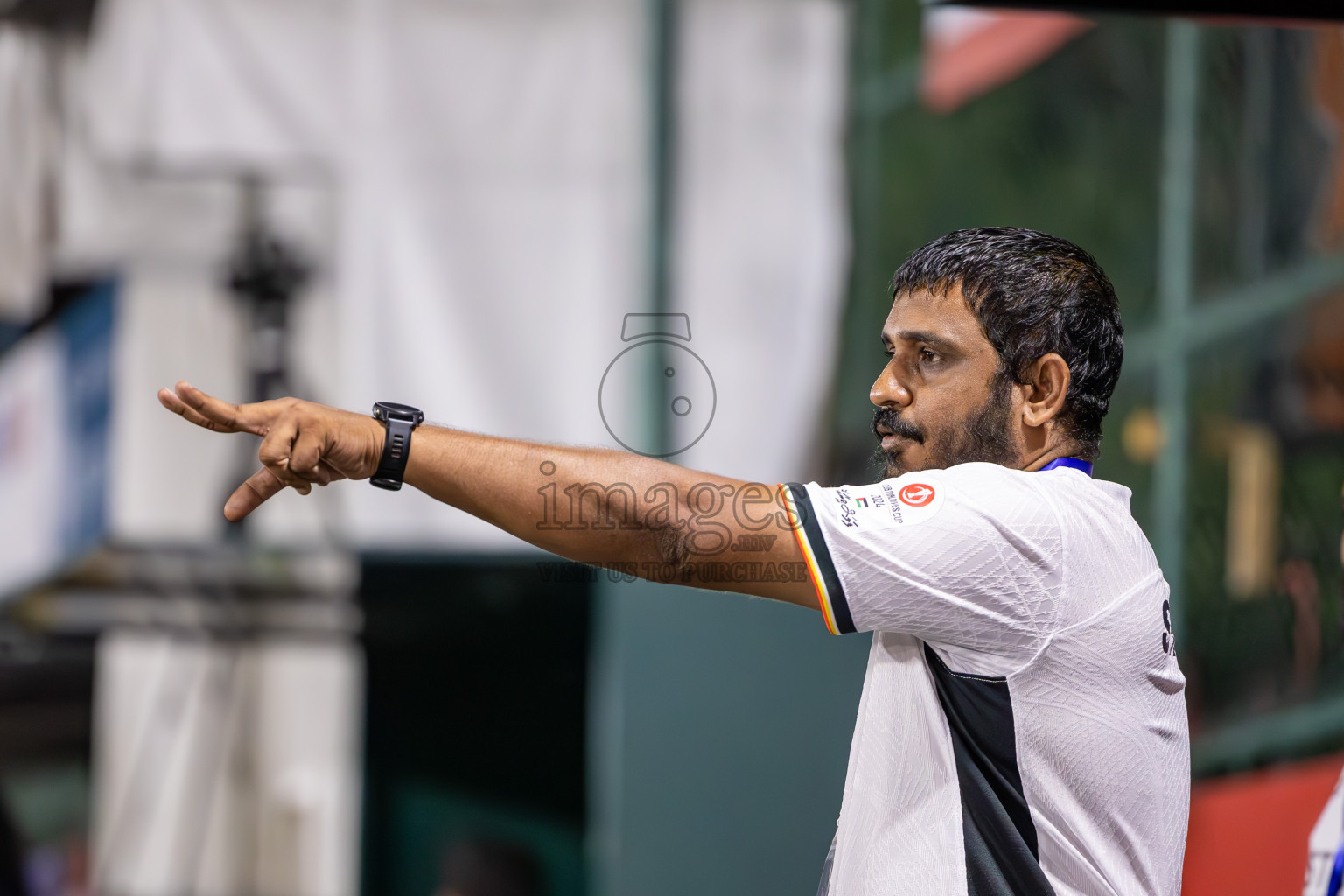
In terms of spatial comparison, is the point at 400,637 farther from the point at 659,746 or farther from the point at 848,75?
the point at 848,75

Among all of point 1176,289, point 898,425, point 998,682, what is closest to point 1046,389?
point 898,425

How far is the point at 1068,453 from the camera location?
233 cm

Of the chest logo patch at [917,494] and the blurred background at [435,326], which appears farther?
the blurred background at [435,326]

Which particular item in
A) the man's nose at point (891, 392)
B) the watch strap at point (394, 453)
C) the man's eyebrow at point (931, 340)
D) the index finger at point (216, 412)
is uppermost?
the man's eyebrow at point (931, 340)

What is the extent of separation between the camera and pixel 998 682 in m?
2.12

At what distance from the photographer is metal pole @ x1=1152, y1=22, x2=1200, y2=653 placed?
5480mm

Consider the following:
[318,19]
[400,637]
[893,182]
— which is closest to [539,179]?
[318,19]

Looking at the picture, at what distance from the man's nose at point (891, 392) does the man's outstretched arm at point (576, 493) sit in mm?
395

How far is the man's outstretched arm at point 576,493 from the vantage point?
6.57ft

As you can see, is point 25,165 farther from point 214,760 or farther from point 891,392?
point 891,392

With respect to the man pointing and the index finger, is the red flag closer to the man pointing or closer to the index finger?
the man pointing

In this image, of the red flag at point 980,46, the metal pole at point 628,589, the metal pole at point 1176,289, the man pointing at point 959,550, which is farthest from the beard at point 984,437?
the metal pole at point 628,589

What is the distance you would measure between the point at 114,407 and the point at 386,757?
238 cm

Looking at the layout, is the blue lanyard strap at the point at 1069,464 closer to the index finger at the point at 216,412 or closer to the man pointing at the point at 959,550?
the man pointing at the point at 959,550
